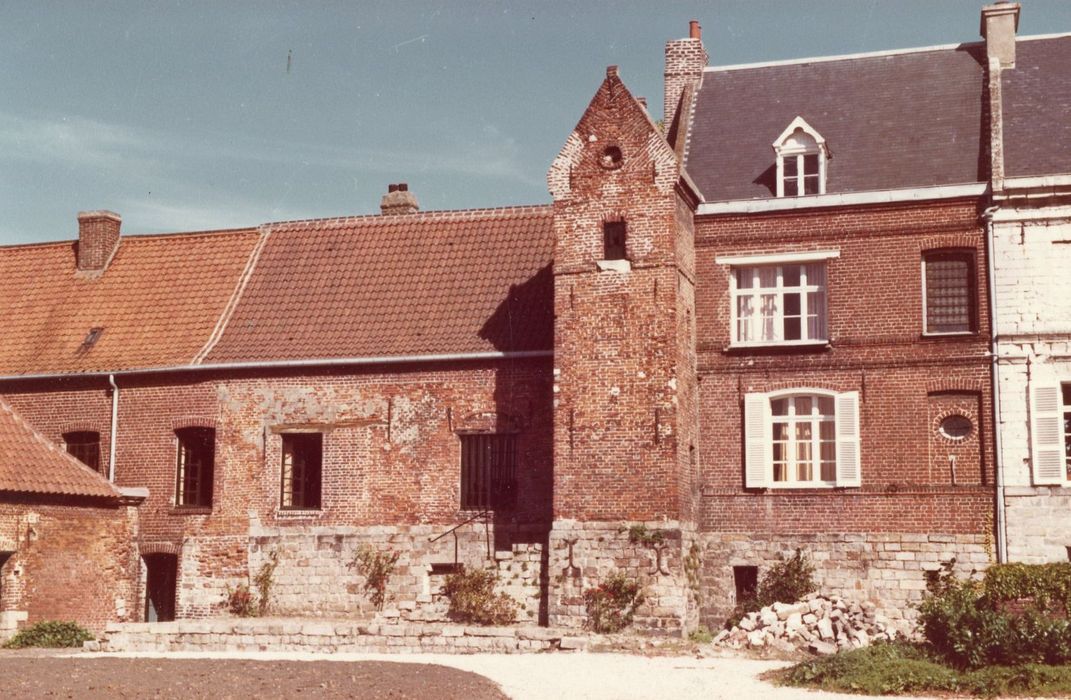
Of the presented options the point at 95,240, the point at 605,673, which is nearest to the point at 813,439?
the point at 605,673

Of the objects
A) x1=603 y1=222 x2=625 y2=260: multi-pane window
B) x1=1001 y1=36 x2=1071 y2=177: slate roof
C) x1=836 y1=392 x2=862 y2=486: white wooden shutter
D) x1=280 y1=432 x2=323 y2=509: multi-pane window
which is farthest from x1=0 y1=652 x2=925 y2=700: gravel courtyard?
x1=1001 y1=36 x2=1071 y2=177: slate roof

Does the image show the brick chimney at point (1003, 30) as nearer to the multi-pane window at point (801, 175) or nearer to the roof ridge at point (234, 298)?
the multi-pane window at point (801, 175)

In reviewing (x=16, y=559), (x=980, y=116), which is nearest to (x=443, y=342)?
(x=16, y=559)

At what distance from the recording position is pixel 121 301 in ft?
99.6

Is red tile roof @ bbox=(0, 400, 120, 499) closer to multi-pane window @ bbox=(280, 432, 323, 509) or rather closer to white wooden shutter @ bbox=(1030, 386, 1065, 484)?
multi-pane window @ bbox=(280, 432, 323, 509)

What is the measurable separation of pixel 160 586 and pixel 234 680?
39.2ft

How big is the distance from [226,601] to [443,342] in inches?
253

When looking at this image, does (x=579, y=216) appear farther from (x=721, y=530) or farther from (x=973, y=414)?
(x=973, y=414)

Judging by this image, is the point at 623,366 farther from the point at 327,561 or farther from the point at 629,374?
the point at 327,561

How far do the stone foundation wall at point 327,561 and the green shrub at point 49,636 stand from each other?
7.57 ft

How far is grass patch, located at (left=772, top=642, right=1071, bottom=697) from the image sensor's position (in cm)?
1585

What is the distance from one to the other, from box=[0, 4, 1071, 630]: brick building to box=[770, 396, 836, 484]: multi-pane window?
0.05 m

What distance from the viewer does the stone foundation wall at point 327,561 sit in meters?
25.7

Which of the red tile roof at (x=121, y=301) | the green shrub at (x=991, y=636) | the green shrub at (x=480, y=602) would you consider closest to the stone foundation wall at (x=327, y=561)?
the green shrub at (x=480, y=602)
